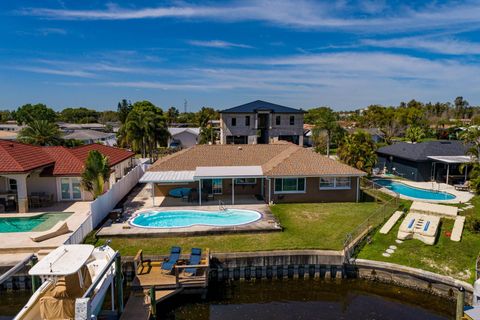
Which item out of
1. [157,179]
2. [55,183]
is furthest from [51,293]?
[55,183]

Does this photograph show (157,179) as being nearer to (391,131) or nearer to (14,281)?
(14,281)

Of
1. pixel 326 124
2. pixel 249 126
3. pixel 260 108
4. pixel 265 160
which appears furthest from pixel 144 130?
pixel 326 124

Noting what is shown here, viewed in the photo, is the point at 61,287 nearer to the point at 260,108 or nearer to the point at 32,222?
the point at 32,222

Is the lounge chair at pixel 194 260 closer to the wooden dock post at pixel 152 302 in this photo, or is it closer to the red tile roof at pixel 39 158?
the wooden dock post at pixel 152 302

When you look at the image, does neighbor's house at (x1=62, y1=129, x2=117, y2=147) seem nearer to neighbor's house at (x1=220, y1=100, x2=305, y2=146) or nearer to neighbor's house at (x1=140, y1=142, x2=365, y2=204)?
neighbor's house at (x1=220, y1=100, x2=305, y2=146)

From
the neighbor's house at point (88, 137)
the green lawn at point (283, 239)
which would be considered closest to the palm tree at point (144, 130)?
the neighbor's house at point (88, 137)

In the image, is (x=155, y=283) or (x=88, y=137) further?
(x=88, y=137)
